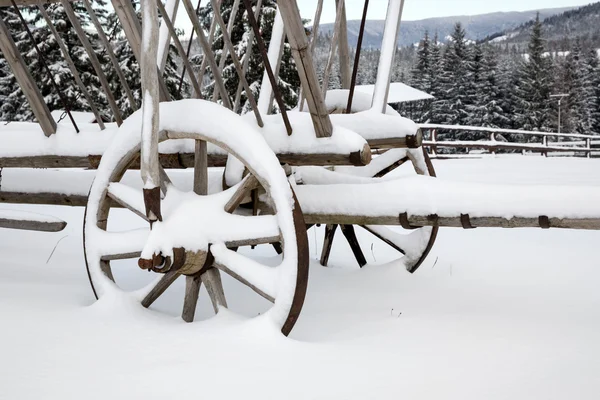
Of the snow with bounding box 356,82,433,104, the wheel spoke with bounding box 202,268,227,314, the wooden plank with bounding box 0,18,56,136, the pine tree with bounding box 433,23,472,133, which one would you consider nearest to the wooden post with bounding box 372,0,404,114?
the wheel spoke with bounding box 202,268,227,314

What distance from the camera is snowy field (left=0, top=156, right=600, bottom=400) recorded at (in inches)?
56.9

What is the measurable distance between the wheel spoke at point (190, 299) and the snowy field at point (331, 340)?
5cm

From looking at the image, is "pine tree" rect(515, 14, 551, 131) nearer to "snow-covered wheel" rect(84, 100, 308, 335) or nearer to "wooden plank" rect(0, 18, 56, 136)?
"wooden plank" rect(0, 18, 56, 136)

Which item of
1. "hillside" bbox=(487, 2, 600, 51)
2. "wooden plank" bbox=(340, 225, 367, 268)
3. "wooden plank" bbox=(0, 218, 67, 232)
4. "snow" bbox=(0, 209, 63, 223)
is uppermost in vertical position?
"hillside" bbox=(487, 2, 600, 51)

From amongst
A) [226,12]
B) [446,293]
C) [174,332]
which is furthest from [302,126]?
[226,12]

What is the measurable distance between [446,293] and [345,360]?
1.06m

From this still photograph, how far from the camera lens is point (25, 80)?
104 inches

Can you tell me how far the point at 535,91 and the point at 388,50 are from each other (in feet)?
138

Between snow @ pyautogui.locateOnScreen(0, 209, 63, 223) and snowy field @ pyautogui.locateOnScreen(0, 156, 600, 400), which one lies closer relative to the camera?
snowy field @ pyautogui.locateOnScreen(0, 156, 600, 400)

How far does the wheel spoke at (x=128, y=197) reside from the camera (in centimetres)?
213

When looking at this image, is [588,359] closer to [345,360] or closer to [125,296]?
[345,360]

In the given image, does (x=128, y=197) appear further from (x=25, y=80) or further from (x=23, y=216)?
(x=25, y=80)

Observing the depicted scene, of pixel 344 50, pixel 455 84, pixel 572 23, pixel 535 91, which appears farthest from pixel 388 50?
pixel 572 23

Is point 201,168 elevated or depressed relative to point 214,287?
elevated
